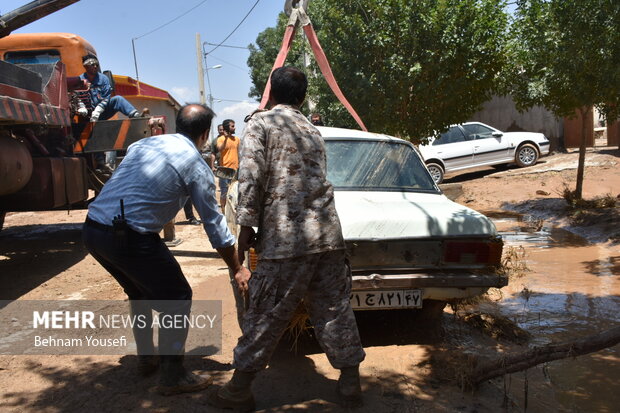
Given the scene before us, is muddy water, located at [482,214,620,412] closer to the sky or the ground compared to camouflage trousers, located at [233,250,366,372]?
closer to the ground

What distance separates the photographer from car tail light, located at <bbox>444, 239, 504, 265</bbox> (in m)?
3.78

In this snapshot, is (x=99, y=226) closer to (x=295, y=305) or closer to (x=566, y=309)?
(x=295, y=305)

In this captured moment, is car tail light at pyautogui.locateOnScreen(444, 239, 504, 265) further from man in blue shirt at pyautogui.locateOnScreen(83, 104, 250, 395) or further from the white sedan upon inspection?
the white sedan

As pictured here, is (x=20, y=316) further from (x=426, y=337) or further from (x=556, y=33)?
(x=556, y=33)

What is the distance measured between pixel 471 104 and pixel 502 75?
0.83 metres

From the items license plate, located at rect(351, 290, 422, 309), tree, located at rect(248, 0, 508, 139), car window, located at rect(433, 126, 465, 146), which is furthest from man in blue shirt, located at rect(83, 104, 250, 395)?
car window, located at rect(433, 126, 465, 146)

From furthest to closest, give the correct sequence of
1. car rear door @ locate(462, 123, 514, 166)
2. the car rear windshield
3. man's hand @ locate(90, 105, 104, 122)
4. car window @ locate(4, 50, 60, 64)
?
car rear door @ locate(462, 123, 514, 166) < car window @ locate(4, 50, 60, 64) < man's hand @ locate(90, 105, 104, 122) < the car rear windshield

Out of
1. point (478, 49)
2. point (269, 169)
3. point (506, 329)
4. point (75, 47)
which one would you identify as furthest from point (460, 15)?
point (269, 169)

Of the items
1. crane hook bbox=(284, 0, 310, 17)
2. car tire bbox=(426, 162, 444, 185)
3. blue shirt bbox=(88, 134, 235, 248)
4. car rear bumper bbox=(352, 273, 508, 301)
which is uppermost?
crane hook bbox=(284, 0, 310, 17)

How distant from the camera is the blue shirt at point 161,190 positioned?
300 cm

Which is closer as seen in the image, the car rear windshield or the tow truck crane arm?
the car rear windshield

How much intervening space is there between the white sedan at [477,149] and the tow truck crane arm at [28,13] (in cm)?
1069

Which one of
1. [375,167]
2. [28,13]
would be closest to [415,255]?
[375,167]

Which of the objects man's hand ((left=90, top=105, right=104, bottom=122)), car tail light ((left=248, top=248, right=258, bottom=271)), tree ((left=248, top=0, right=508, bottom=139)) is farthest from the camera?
tree ((left=248, top=0, right=508, bottom=139))
